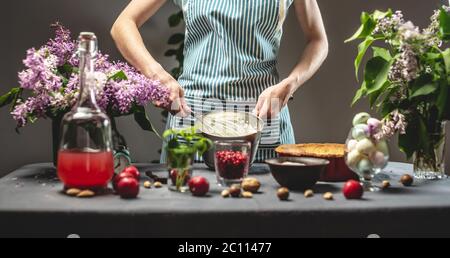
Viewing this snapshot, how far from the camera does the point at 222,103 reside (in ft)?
6.93

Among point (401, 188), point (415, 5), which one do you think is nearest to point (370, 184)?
point (401, 188)

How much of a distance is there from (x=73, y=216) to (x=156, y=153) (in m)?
2.00

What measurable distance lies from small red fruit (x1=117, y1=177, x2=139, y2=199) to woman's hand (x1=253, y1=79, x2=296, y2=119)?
23.7 inches

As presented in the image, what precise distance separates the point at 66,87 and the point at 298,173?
66cm

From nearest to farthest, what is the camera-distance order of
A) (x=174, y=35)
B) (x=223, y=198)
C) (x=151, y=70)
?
(x=223, y=198) → (x=151, y=70) → (x=174, y=35)

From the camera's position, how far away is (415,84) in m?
1.59

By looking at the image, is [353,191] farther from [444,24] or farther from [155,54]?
[155,54]

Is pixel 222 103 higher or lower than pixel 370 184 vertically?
higher

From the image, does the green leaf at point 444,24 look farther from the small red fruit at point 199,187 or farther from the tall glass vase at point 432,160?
the small red fruit at point 199,187

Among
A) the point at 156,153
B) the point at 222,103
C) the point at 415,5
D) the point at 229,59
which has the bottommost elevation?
the point at 156,153

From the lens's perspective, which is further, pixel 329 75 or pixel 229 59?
pixel 329 75

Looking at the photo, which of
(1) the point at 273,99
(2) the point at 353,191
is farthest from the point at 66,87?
(2) the point at 353,191

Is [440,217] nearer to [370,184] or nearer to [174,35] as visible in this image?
[370,184]

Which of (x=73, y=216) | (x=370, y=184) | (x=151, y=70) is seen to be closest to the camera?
(x=73, y=216)
